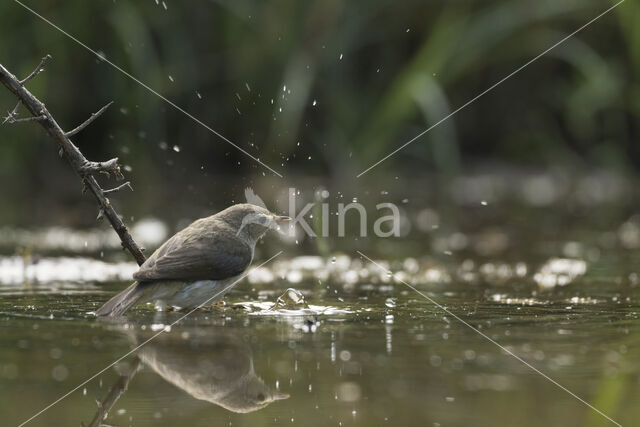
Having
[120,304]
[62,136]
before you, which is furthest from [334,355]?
[62,136]

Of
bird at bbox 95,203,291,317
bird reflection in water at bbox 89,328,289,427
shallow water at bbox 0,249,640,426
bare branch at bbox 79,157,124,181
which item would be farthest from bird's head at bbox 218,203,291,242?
bird reflection in water at bbox 89,328,289,427

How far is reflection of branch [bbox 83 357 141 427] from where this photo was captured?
3231 millimetres

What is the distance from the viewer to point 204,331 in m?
4.77

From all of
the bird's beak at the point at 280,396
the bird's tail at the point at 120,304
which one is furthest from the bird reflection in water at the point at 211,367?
the bird's tail at the point at 120,304

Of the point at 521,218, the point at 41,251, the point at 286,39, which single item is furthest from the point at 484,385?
the point at 286,39

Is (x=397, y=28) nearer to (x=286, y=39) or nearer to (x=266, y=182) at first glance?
(x=286, y=39)

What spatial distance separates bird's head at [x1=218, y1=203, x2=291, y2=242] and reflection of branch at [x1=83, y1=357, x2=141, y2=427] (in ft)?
7.50

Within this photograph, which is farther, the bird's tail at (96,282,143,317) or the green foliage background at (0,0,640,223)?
the green foliage background at (0,0,640,223)

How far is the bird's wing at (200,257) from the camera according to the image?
5301mm

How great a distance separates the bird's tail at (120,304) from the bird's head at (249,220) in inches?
44.3

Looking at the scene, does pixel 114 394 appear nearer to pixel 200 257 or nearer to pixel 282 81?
pixel 200 257

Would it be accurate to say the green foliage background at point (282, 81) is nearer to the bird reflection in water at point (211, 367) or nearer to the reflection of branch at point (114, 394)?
the bird reflection in water at point (211, 367)

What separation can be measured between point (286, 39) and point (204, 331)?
22.9 ft

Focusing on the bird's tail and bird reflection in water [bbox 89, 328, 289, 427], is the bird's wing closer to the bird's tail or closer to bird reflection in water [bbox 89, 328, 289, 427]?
the bird's tail
